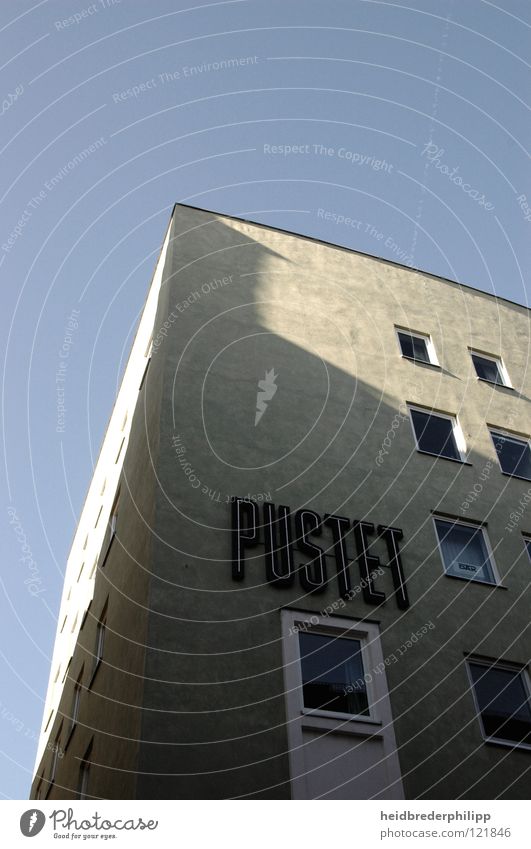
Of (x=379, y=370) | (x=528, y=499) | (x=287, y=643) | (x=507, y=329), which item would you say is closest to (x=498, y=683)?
(x=287, y=643)

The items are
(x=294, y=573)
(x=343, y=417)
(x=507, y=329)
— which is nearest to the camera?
(x=294, y=573)

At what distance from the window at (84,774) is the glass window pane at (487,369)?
15.4 metres

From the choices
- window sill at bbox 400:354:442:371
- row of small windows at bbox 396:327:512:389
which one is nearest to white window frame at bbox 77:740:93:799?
window sill at bbox 400:354:442:371

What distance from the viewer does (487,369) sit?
27.3 m

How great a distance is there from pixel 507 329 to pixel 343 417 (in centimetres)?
958

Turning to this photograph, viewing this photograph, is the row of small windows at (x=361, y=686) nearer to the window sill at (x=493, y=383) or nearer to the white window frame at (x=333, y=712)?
the white window frame at (x=333, y=712)

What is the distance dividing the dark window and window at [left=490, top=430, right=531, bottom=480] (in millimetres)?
3167

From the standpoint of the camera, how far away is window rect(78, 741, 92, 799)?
1847cm

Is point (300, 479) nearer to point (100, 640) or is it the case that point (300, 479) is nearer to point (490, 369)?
point (100, 640)
